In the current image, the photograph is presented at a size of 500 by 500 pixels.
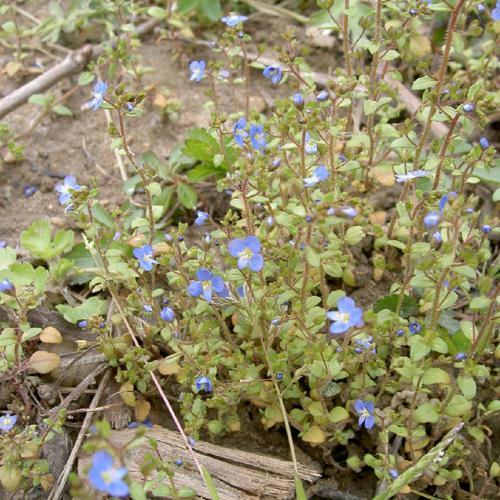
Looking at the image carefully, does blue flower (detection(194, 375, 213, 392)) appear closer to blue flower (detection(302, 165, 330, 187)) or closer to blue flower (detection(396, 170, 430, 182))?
blue flower (detection(302, 165, 330, 187))

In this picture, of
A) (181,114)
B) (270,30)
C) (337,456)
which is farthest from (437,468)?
(270,30)

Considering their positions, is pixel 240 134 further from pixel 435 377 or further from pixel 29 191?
pixel 29 191

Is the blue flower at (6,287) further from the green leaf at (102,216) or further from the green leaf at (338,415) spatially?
the green leaf at (338,415)

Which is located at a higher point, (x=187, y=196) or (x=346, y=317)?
(x=346, y=317)

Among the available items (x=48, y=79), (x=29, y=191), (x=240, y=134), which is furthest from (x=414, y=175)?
(x=48, y=79)

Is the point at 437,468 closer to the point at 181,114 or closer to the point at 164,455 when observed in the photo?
the point at 164,455

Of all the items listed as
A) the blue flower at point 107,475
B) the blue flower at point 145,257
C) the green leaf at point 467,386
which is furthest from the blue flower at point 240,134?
the blue flower at point 107,475
